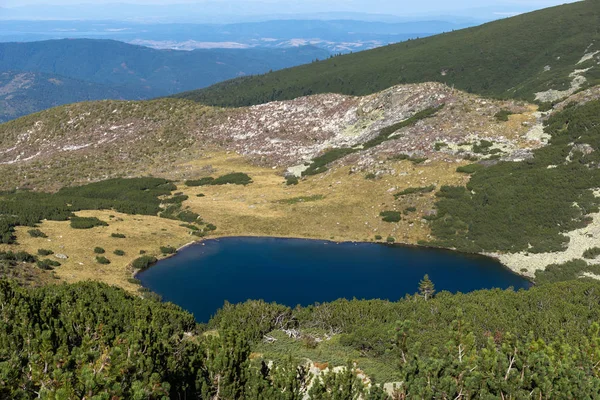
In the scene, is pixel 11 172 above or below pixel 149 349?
below

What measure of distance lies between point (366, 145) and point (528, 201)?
37.9 m

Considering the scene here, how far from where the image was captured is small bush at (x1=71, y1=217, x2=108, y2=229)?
59.2m

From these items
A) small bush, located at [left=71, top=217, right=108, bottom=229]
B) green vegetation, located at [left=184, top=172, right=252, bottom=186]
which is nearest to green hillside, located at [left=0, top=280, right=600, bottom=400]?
small bush, located at [left=71, top=217, right=108, bottom=229]

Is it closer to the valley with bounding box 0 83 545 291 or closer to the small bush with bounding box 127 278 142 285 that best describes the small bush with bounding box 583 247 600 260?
the valley with bounding box 0 83 545 291

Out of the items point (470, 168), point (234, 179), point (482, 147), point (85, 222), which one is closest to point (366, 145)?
point (482, 147)

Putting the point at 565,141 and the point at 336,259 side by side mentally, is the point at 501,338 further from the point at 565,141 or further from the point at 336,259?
the point at 565,141

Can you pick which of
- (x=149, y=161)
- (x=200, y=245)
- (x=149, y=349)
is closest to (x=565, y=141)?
(x=200, y=245)

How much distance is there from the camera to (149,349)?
17.1 meters

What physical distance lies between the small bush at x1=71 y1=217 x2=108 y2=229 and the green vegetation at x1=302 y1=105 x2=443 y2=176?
38680 millimetres

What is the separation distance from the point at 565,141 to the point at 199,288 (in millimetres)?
57863

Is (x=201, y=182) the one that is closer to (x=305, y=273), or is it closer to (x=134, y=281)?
(x=134, y=281)

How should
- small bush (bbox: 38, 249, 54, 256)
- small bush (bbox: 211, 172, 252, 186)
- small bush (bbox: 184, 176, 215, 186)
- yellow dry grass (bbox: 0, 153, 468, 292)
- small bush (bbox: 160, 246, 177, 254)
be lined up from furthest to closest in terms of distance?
1. small bush (bbox: 184, 176, 215, 186)
2. small bush (bbox: 211, 172, 252, 186)
3. small bush (bbox: 160, 246, 177, 254)
4. yellow dry grass (bbox: 0, 153, 468, 292)
5. small bush (bbox: 38, 249, 54, 256)

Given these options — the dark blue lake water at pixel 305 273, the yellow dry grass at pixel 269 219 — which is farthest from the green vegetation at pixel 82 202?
the dark blue lake water at pixel 305 273

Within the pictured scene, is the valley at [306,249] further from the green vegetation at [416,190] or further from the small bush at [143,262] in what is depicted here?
the green vegetation at [416,190]
